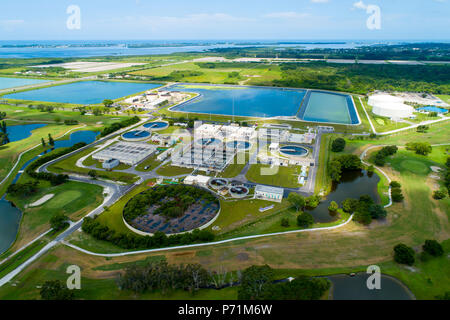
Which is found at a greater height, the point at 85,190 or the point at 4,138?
the point at 4,138

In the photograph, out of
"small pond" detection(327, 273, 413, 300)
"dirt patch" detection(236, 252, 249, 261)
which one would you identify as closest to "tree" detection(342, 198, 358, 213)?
"small pond" detection(327, 273, 413, 300)

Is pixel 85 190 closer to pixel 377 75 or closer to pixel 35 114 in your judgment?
pixel 35 114

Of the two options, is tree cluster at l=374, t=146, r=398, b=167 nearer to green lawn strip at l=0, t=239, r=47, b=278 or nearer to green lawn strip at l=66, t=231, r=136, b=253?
green lawn strip at l=66, t=231, r=136, b=253

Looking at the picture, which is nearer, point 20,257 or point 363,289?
point 363,289

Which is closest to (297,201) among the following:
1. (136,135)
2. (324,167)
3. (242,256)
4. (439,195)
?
(242,256)

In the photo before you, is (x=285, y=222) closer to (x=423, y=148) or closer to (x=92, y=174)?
(x=92, y=174)

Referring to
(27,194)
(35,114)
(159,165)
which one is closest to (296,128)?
(159,165)

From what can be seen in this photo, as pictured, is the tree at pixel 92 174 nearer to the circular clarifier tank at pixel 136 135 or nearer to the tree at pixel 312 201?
the circular clarifier tank at pixel 136 135
